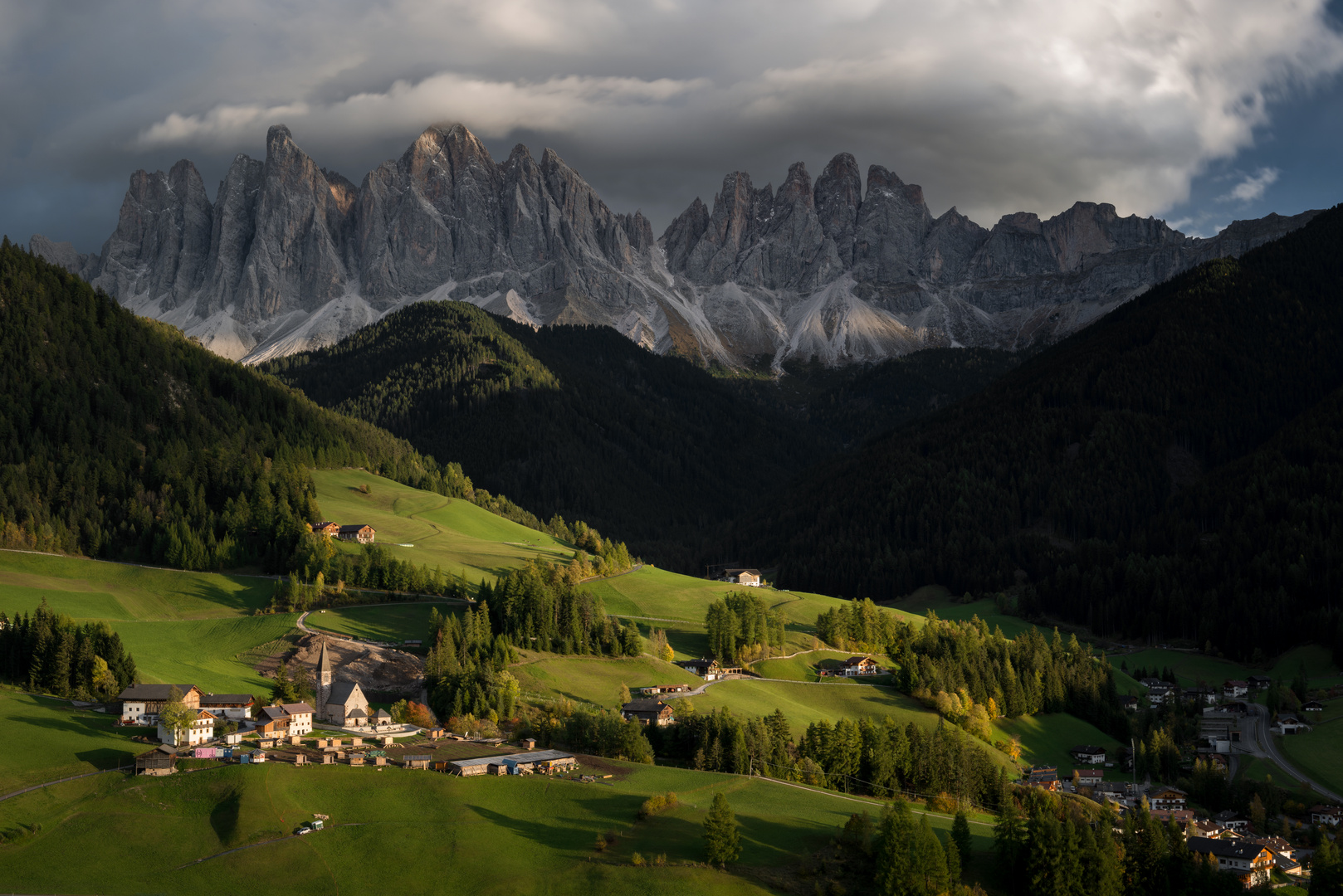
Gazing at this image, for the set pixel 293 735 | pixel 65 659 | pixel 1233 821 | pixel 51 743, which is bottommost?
pixel 1233 821

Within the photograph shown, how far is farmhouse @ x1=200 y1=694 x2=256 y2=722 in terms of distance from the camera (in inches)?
4085

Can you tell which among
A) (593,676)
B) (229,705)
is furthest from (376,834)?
(593,676)

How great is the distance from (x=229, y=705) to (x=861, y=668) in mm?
76410

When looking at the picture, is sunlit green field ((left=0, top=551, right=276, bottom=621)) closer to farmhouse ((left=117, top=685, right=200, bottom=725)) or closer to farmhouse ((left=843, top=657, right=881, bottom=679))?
farmhouse ((left=117, top=685, right=200, bottom=725))

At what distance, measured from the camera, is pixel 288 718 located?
333ft

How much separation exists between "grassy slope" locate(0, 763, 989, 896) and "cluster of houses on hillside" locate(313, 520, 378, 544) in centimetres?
9487

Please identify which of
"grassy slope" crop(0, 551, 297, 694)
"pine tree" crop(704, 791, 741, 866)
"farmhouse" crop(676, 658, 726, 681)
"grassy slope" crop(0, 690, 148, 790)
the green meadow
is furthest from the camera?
"farmhouse" crop(676, 658, 726, 681)

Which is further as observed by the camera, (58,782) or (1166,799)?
A: (1166,799)

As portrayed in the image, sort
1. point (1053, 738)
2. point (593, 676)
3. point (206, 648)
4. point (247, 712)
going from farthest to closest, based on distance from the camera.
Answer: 1. point (1053, 738)
2. point (593, 676)
3. point (206, 648)
4. point (247, 712)

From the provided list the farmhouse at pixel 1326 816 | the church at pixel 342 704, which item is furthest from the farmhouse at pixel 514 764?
the farmhouse at pixel 1326 816

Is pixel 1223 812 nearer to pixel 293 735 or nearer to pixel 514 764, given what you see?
pixel 514 764

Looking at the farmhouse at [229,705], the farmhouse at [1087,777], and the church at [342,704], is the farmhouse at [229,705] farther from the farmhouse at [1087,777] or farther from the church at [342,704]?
the farmhouse at [1087,777]

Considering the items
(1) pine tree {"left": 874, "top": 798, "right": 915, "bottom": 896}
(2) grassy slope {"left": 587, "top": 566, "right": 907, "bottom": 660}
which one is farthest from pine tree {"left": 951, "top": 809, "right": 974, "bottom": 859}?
(2) grassy slope {"left": 587, "top": 566, "right": 907, "bottom": 660}

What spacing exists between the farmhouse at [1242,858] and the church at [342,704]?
67268 millimetres
